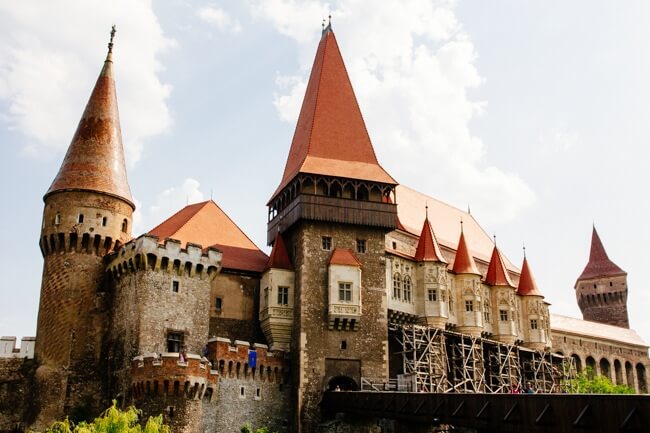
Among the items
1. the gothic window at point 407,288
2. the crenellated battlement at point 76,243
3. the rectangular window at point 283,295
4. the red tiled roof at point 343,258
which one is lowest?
the rectangular window at point 283,295

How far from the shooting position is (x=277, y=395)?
32.2 metres

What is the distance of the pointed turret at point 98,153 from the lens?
34.8 m

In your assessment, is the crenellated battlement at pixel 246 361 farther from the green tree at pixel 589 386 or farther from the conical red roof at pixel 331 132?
the green tree at pixel 589 386

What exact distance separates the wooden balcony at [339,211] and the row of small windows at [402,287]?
3693 mm

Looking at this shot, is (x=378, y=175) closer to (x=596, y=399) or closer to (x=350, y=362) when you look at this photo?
(x=350, y=362)

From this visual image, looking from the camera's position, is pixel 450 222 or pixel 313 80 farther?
pixel 450 222

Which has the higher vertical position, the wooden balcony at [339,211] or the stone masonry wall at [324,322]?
the wooden balcony at [339,211]

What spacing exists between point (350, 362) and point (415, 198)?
1790cm

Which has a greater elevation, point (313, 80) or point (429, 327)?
point (313, 80)

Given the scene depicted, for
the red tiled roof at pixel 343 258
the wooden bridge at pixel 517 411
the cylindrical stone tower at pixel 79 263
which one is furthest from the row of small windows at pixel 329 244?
the cylindrical stone tower at pixel 79 263

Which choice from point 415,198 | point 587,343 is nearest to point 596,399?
point 415,198

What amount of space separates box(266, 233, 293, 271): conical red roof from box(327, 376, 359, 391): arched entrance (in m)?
5.78

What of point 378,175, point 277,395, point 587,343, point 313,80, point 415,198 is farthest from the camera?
point 587,343

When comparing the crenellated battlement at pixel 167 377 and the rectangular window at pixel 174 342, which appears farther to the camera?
the rectangular window at pixel 174 342
